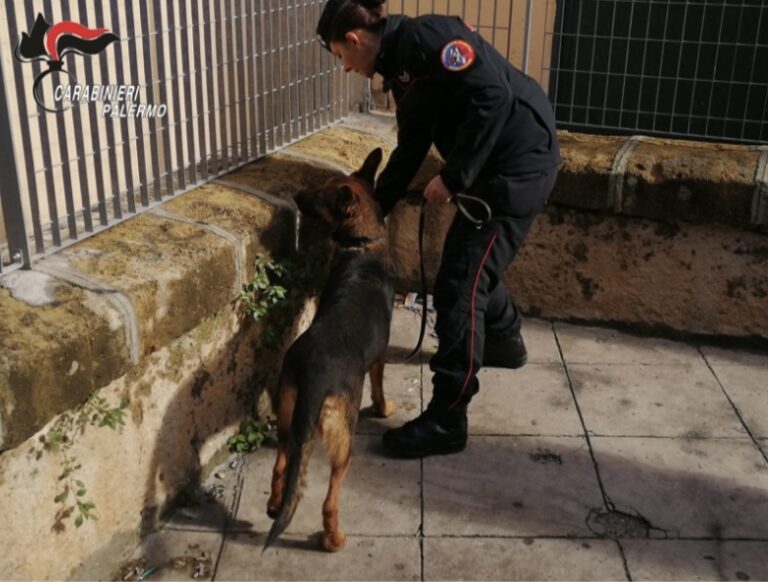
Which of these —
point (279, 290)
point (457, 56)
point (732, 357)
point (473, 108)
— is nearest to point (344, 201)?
point (279, 290)

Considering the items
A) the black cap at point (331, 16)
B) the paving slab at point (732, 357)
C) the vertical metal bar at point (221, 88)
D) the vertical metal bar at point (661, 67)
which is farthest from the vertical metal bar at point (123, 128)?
the vertical metal bar at point (661, 67)

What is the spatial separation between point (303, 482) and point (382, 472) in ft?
2.95

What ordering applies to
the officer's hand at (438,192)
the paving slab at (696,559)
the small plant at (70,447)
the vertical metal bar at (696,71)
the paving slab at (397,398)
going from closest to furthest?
the small plant at (70,447) → the paving slab at (696,559) → the officer's hand at (438,192) → the paving slab at (397,398) → the vertical metal bar at (696,71)

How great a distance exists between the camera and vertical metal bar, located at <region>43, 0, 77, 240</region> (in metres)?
3.62

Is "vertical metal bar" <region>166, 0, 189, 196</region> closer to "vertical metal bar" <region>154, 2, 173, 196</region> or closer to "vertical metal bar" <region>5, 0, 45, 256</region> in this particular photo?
"vertical metal bar" <region>154, 2, 173, 196</region>

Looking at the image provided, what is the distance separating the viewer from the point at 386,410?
4801 mm

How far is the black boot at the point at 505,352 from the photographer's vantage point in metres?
5.09

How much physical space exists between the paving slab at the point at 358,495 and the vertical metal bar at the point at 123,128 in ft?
4.59

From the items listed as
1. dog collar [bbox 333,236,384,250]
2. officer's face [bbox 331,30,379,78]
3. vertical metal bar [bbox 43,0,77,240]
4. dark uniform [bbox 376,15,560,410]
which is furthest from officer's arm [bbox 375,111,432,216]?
vertical metal bar [bbox 43,0,77,240]

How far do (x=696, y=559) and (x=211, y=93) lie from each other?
314cm

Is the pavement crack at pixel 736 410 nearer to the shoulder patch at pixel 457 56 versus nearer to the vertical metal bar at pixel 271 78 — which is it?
the shoulder patch at pixel 457 56

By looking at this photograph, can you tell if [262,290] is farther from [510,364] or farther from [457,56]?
[510,364]

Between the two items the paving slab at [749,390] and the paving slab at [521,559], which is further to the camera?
the paving slab at [749,390]

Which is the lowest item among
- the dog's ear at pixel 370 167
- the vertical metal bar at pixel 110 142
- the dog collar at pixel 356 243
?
the dog collar at pixel 356 243
